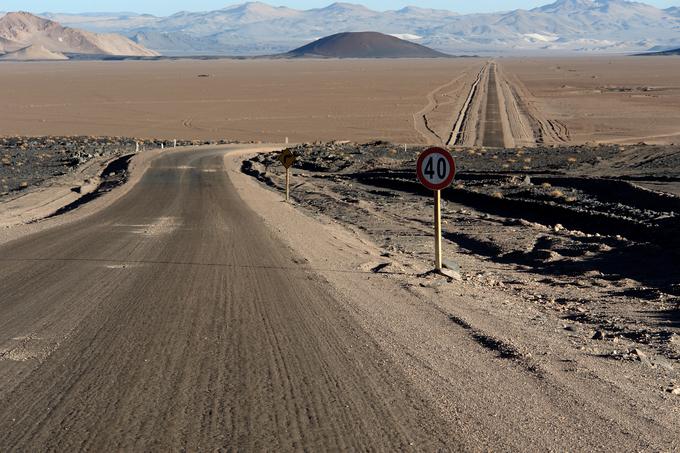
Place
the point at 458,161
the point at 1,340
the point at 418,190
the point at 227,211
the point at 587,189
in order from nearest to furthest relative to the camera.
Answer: the point at 1,340 < the point at 227,211 < the point at 587,189 < the point at 418,190 < the point at 458,161

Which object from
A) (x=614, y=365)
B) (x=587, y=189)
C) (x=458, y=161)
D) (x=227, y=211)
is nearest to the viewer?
(x=614, y=365)

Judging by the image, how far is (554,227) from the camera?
1878 centimetres

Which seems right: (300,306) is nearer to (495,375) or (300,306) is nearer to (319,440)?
(495,375)

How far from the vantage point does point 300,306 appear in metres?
9.70

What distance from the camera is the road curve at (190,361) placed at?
5.73 m

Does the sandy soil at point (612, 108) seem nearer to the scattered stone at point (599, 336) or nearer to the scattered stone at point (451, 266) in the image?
the scattered stone at point (451, 266)

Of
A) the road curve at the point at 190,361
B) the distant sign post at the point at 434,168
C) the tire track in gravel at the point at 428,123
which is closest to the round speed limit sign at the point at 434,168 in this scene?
the distant sign post at the point at 434,168

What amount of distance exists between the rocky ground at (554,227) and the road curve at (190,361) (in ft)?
7.25

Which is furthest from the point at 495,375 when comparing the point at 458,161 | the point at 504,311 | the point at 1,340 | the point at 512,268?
the point at 458,161

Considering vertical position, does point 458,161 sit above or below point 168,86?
below

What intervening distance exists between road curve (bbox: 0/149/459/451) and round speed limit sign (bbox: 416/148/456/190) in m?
2.05

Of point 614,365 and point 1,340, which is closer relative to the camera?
point 614,365

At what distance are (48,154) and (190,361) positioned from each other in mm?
42287

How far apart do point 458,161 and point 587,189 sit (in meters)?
12.1
